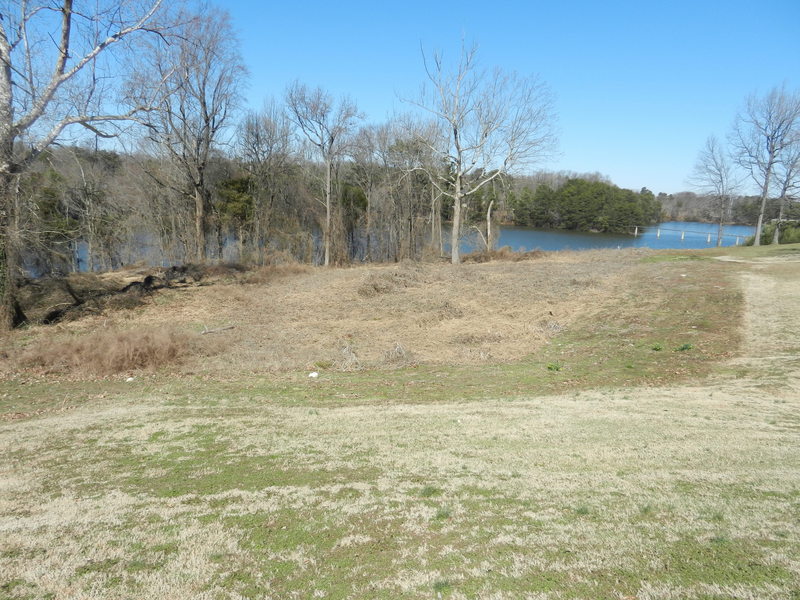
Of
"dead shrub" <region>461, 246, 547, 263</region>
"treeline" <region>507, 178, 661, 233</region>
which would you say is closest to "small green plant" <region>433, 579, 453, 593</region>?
"dead shrub" <region>461, 246, 547, 263</region>

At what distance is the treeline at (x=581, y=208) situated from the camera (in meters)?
58.6

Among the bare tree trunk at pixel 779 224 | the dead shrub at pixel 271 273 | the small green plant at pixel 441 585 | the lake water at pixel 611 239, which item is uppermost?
the bare tree trunk at pixel 779 224

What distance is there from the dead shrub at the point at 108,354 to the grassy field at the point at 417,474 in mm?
282

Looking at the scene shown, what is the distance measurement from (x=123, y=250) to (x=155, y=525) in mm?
35446

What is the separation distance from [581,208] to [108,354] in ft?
189

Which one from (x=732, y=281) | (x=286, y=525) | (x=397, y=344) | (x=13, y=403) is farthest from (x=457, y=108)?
(x=286, y=525)

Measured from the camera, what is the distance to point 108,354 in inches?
391

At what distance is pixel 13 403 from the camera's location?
26.1 feet

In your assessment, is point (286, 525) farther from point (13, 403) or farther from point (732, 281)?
point (732, 281)

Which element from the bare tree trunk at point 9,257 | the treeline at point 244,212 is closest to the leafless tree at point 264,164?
the treeline at point 244,212

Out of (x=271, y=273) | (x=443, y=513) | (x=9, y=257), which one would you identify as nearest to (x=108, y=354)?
(x=9, y=257)

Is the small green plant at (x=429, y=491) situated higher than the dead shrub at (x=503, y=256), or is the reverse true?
the dead shrub at (x=503, y=256)

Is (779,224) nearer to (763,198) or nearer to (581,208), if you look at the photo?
(763,198)

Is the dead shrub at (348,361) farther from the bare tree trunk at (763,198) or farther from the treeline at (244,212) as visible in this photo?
→ the bare tree trunk at (763,198)
